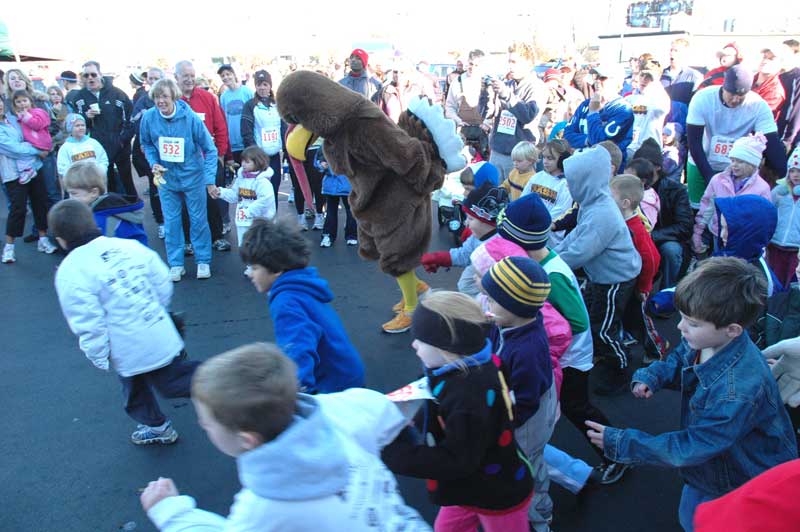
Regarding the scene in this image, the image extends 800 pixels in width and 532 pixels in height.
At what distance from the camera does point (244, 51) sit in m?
55.8

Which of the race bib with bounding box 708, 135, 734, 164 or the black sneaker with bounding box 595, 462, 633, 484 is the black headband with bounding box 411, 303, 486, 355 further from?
the race bib with bounding box 708, 135, 734, 164

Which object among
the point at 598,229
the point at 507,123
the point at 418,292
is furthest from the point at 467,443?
the point at 507,123

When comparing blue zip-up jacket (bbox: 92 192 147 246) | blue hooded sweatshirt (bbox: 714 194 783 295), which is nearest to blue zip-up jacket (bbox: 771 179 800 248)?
blue hooded sweatshirt (bbox: 714 194 783 295)

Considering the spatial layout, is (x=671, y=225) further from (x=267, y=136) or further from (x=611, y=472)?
(x=267, y=136)

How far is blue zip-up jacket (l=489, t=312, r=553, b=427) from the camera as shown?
2137 mm

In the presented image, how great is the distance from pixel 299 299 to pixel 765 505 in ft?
5.78

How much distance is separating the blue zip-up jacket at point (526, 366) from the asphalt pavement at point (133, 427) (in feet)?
3.00

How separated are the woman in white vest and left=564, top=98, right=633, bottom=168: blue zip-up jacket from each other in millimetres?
3625

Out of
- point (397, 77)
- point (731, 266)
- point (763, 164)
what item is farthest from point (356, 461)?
point (397, 77)

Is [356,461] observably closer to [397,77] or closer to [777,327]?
[777,327]

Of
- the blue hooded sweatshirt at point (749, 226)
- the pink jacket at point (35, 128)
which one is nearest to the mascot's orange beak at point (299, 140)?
the blue hooded sweatshirt at point (749, 226)

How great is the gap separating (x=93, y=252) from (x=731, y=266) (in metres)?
2.82

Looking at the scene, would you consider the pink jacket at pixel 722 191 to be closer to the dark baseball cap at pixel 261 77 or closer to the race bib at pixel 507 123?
the race bib at pixel 507 123

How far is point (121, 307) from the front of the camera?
288 cm
